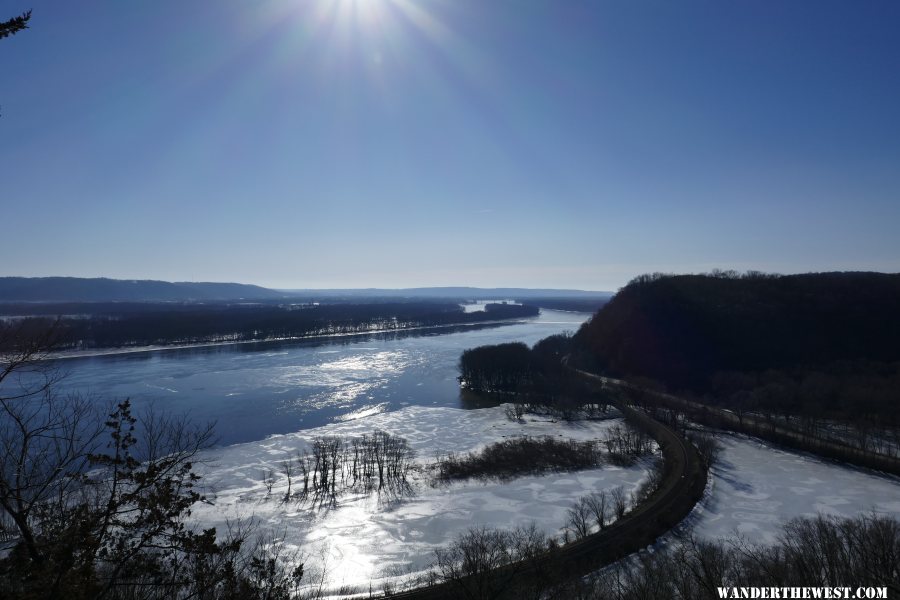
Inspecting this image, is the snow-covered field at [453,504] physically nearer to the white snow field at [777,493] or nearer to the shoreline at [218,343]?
the white snow field at [777,493]

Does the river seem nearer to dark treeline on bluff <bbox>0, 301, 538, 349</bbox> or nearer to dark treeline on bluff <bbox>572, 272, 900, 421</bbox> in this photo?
dark treeline on bluff <bbox>0, 301, 538, 349</bbox>

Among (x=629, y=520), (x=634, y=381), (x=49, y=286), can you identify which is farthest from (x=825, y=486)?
(x=49, y=286)

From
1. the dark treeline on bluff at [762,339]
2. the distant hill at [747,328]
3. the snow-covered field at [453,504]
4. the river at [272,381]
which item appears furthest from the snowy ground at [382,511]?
the distant hill at [747,328]

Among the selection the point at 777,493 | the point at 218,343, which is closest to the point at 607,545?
the point at 777,493

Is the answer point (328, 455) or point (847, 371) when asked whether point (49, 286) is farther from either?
point (847, 371)

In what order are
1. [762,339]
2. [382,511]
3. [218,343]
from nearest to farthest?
1. [382,511]
2. [762,339]
3. [218,343]

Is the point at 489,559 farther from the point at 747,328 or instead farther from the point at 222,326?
the point at 222,326

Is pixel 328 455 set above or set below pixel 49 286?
below
